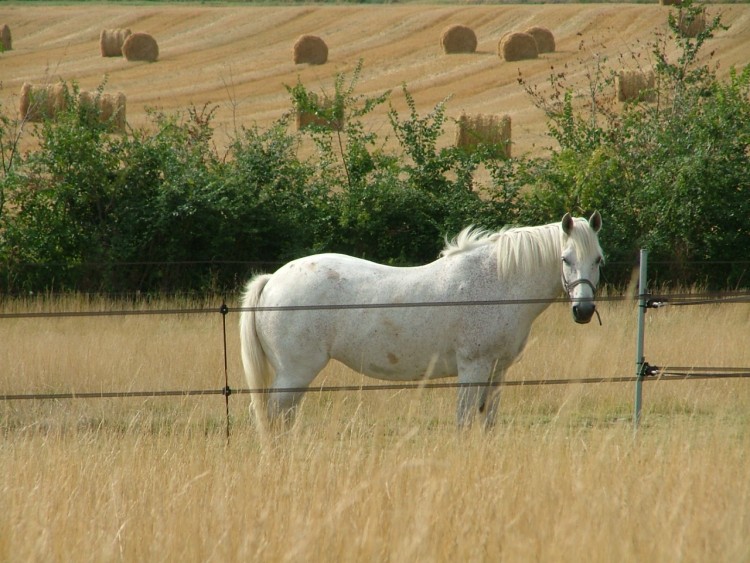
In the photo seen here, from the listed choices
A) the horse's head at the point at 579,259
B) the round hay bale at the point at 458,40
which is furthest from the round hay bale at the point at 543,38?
the horse's head at the point at 579,259

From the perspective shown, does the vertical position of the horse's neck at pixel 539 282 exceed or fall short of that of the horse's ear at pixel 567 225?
it falls short

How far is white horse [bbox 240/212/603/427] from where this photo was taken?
566 centimetres

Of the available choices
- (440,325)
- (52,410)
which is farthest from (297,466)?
(52,410)

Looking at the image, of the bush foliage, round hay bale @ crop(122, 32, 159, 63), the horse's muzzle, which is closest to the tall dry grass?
the horse's muzzle

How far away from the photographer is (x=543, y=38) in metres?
30.5

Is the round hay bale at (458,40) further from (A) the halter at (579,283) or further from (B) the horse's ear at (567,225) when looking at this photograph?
(A) the halter at (579,283)

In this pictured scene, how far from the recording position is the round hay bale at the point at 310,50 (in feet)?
102

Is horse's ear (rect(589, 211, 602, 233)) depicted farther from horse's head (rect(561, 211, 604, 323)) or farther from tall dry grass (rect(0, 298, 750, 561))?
tall dry grass (rect(0, 298, 750, 561))

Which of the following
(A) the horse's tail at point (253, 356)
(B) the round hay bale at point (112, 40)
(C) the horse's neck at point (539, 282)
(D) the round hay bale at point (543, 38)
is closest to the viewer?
(C) the horse's neck at point (539, 282)

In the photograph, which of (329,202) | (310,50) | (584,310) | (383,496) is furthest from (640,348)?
(310,50)

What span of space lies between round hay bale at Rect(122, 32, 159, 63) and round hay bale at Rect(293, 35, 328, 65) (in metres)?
4.97

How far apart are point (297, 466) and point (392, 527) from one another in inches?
35.3

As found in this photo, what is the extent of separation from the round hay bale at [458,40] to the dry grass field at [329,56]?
0.39 metres

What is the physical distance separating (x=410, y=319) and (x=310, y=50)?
26733 millimetres
